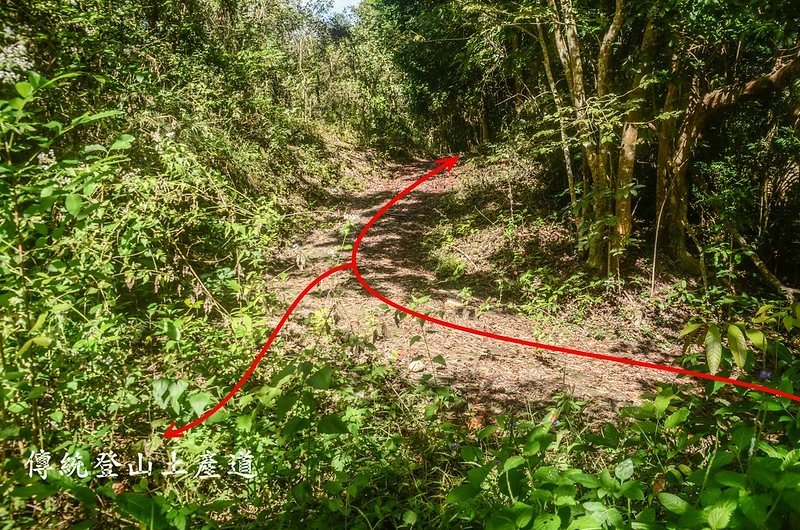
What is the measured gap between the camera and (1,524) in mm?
1667

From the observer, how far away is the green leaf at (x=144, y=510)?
4.22ft

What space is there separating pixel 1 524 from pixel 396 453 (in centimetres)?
198

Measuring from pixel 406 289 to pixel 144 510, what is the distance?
607cm

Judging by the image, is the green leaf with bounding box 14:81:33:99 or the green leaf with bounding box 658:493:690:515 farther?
the green leaf with bounding box 14:81:33:99

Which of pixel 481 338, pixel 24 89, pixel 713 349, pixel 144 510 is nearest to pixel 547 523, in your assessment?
pixel 713 349

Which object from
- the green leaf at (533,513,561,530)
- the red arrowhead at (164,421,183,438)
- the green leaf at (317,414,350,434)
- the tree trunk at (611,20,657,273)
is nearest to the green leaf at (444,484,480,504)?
the green leaf at (533,513,561,530)

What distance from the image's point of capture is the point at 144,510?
4.33ft

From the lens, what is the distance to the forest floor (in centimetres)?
491

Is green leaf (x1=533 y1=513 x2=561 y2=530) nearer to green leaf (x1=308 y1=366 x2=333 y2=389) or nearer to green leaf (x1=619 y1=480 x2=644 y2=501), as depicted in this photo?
Answer: green leaf (x1=619 y1=480 x2=644 y2=501)

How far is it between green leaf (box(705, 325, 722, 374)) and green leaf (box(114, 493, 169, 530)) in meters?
1.75

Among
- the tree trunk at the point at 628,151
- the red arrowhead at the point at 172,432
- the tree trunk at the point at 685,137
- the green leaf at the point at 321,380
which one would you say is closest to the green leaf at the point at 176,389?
the green leaf at the point at 321,380

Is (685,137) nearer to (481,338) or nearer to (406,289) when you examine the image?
(481,338)

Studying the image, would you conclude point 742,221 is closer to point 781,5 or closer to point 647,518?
point 781,5

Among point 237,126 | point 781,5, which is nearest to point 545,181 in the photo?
point 781,5
